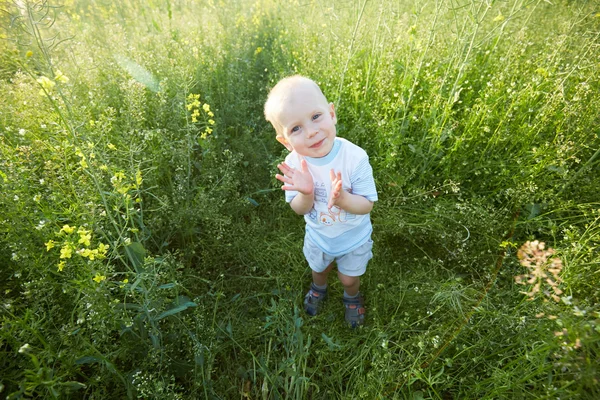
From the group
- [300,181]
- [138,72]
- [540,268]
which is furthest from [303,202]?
[138,72]

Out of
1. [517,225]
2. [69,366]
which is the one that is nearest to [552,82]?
[517,225]

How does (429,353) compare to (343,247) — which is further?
(343,247)

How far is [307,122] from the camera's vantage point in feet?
5.15

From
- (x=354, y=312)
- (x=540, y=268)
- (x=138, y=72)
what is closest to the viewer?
(x=540, y=268)

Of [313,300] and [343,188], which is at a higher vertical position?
[343,188]

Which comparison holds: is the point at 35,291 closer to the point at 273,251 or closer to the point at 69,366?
the point at 69,366

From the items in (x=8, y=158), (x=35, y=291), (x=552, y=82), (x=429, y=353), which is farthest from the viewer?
(x=552, y=82)

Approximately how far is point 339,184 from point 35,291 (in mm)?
1454

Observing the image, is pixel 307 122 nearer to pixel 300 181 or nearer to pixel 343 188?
pixel 300 181

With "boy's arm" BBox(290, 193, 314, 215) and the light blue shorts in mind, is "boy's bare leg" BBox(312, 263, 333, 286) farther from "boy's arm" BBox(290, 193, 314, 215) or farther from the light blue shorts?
"boy's arm" BBox(290, 193, 314, 215)

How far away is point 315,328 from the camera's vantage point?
2.05 meters

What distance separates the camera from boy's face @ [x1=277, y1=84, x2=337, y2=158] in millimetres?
1543

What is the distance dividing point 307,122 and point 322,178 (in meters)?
0.30

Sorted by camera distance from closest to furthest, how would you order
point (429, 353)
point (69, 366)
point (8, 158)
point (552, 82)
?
point (69, 366) → point (429, 353) → point (8, 158) → point (552, 82)
